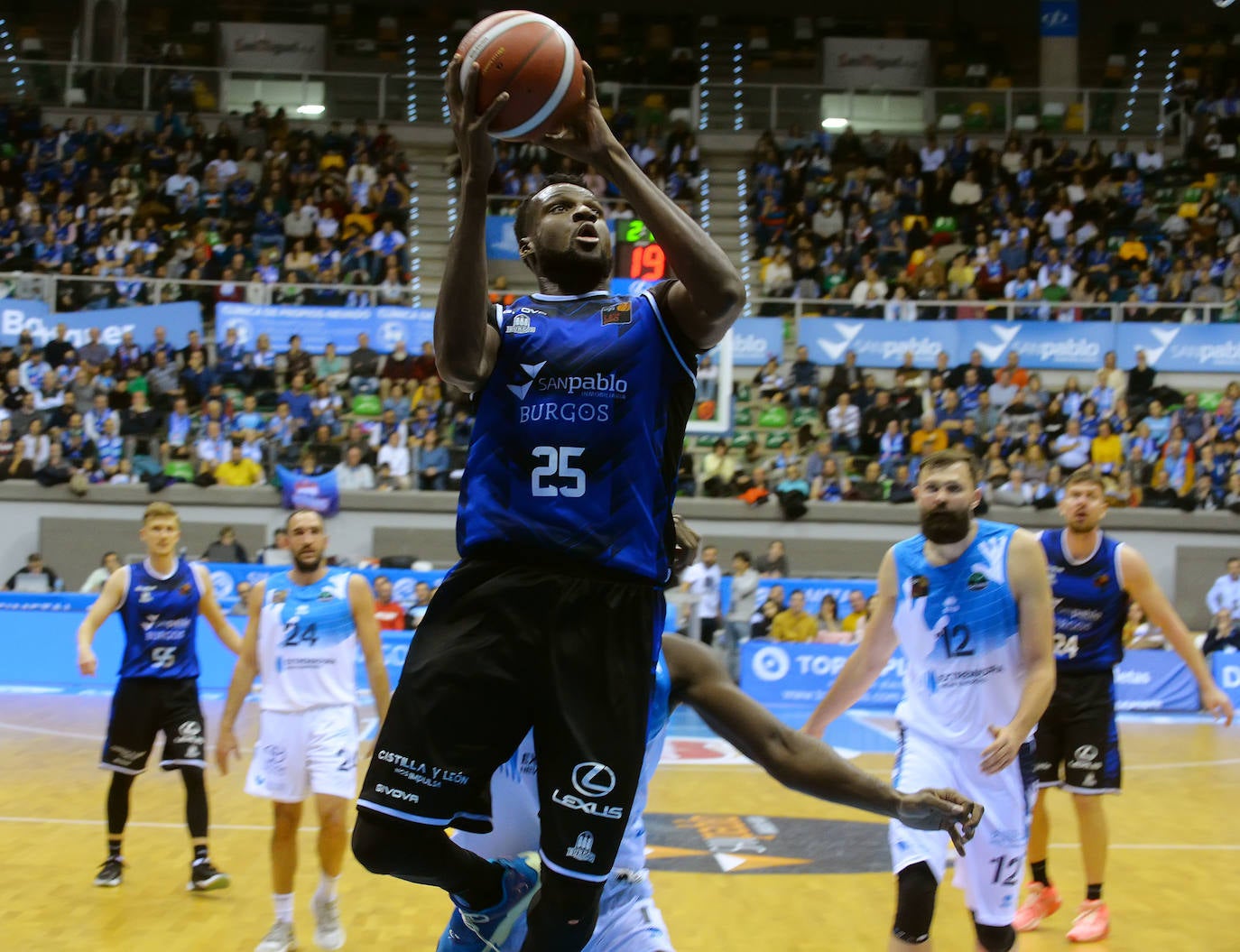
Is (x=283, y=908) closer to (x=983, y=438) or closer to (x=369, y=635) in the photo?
(x=369, y=635)

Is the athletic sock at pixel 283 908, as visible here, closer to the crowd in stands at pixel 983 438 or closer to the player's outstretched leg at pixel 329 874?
the player's outstretched leg at pixel 329 874

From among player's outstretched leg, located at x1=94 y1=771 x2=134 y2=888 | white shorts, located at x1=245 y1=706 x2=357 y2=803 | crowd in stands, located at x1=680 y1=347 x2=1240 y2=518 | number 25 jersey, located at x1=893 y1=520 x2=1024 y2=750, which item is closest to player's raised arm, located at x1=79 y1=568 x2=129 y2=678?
player's outstretched leg, located at x1=94 y1=771 x2=134 y2=888

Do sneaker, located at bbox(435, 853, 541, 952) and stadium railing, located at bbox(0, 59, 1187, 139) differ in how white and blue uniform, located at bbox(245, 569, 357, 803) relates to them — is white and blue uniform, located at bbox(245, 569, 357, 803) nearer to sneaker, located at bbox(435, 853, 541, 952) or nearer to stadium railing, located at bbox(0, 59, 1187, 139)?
sneaker, located at bbox(435, 853, 541, 952)

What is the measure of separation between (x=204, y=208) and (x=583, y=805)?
22.1 metres

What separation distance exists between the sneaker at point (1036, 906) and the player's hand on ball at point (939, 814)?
385 centimetres

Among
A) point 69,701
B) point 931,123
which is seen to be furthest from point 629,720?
point 931,123

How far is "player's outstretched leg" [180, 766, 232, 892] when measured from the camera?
7293mm

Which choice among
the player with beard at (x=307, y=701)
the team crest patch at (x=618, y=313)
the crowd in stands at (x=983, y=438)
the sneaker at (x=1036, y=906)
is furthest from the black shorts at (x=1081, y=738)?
the crowd in stands at (x=983, y=438)

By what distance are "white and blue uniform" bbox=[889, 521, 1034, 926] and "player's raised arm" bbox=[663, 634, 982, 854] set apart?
163 cm

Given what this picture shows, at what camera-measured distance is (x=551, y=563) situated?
3.09 meters

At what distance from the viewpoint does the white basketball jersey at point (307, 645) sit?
6.61 m

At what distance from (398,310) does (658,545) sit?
58.2 feet

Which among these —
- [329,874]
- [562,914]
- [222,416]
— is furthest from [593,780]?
[222,416]

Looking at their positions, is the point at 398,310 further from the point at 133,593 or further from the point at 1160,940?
the point at 1160,940
